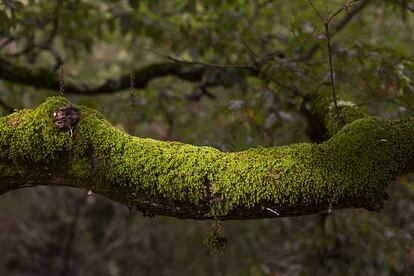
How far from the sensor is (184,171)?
1.66 meters

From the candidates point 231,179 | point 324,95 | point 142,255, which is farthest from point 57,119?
point 142,255

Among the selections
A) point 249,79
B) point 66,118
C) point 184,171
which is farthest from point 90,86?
point 184,171

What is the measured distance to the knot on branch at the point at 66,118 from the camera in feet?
5.40

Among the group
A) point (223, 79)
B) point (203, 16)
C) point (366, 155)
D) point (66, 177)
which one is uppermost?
point (203, 16)

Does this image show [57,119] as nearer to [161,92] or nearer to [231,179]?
[231,179]

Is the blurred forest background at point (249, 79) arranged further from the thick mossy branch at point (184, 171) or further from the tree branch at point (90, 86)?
the thick mossy branch at point (184, 171)

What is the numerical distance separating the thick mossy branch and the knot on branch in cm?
1

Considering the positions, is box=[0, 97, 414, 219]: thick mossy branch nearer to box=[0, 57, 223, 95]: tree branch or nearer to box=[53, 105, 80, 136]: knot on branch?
box=[53, 105, 80, 136]: knot on branch

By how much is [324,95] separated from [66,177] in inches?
57.8

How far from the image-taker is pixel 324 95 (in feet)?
8.34

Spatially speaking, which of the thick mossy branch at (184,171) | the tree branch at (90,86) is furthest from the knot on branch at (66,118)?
the tree branch at (90,86)

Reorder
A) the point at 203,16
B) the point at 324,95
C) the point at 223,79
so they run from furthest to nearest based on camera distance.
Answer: the point at 203,16
the point at 223,79
the point at 324,95

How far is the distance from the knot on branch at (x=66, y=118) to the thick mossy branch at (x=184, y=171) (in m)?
0.01

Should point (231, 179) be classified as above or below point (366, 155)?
below
